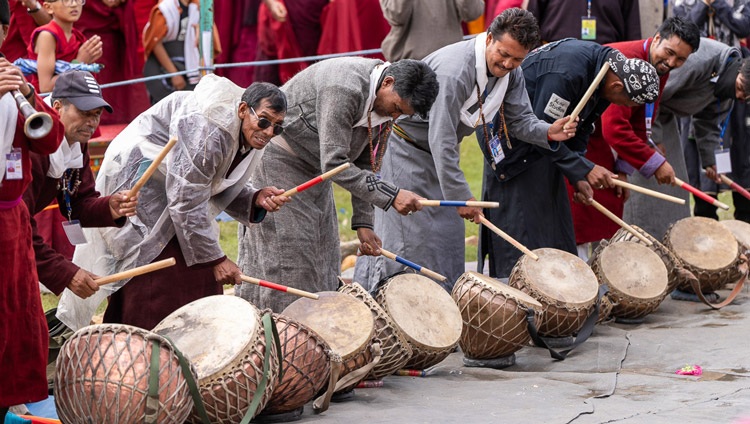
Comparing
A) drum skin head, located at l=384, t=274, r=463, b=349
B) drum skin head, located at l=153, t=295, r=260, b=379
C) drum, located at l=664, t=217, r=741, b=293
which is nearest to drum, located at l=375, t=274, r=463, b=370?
drum skin head, located at l=384, t=274, r=463, b=349

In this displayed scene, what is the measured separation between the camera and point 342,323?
498 cm

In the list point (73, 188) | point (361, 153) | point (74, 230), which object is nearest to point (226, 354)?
point (74, 230)

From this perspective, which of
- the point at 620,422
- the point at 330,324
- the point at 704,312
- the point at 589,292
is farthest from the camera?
the point at 704,312

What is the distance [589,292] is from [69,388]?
9.58 feet

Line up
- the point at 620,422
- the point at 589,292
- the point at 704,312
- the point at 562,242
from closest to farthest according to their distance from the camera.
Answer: the point at 620,422
the point at 589,292
the point at 562,242
the point at 704,312

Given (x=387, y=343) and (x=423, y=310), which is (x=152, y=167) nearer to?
(x=387, y=343)

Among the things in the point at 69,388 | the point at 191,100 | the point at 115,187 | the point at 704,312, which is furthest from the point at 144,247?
the point at 704,312

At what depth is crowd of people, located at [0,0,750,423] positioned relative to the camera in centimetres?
444

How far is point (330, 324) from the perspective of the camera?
16.3 ft

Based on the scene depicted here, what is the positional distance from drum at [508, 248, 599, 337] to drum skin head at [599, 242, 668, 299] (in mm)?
517

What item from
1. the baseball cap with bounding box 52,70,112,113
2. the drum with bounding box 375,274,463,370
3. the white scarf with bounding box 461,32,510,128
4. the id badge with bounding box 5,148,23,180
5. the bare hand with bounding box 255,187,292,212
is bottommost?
the drum with bounding box 375,274,463,370

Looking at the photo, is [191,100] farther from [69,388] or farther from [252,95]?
[69,388]

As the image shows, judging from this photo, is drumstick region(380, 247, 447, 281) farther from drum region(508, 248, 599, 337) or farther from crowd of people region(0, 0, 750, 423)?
drum region(508, 248, 599, 337)

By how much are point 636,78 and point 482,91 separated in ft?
3.12
